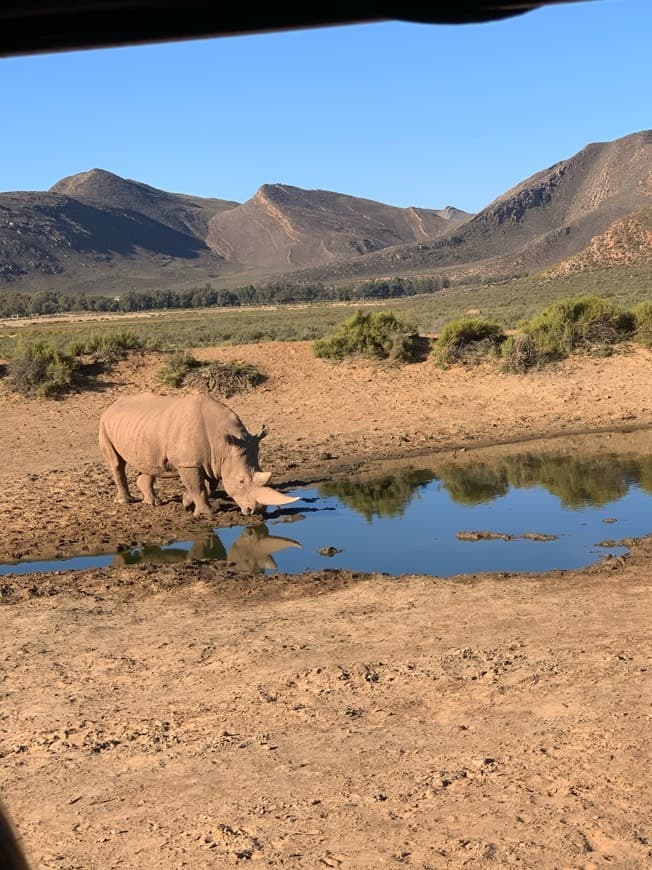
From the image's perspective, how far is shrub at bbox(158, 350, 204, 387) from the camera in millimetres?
27047

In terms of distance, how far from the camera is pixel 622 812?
5.51 metres

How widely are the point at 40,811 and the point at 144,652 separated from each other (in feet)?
9.71

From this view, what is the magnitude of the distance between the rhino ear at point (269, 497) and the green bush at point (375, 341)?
1383 cm

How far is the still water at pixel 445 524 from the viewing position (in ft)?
41.5

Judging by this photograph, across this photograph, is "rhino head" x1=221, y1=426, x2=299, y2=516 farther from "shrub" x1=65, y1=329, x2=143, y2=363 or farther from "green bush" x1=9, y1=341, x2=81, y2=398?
"shrub" x1=65, y1=329, x2=143, y2=363

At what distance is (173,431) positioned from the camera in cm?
1512

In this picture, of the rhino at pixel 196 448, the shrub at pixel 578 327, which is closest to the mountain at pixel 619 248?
the shrub at pixel 578 327

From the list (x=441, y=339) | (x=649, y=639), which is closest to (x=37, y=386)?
(x=441, y=339)

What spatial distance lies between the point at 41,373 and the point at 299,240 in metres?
157

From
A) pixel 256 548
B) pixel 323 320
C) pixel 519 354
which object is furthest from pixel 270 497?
pixel 323 320

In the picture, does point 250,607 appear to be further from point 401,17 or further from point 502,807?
point 401,17

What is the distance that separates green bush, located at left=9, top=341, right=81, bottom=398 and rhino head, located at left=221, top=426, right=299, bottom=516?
1215cm

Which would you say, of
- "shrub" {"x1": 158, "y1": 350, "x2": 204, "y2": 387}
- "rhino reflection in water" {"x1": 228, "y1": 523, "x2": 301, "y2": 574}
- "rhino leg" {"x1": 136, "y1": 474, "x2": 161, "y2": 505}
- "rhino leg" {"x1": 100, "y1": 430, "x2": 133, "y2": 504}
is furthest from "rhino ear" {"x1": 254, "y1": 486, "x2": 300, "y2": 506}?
"shrub" {"x1": 158, "y1": 350, "x2": 204, "y2": 387}

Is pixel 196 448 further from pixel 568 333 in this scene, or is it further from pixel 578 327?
pixel 578 327
